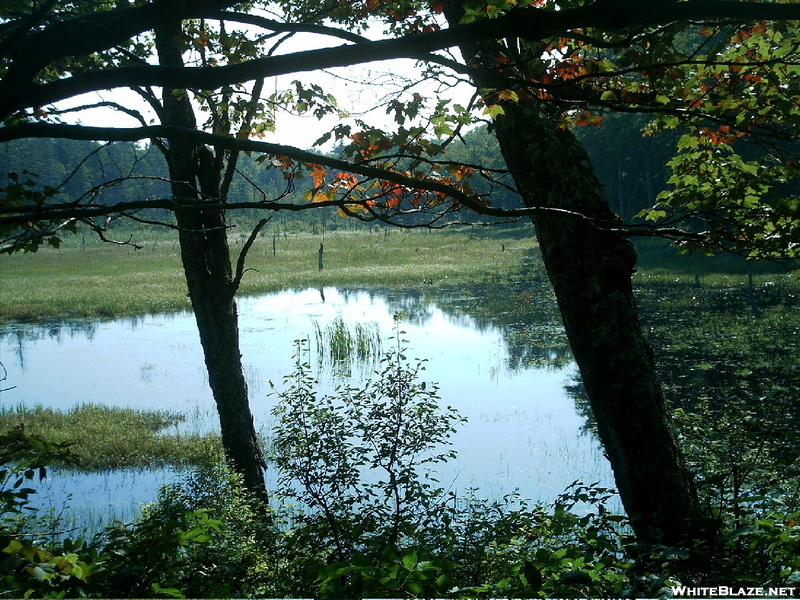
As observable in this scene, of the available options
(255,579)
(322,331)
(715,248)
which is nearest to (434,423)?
(255,579)

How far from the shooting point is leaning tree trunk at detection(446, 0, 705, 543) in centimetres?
455

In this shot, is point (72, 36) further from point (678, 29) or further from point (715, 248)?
point (715, 248)

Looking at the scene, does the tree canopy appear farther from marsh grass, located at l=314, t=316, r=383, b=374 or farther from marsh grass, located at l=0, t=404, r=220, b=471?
marsh grass, located at l=314, t=316, r=383, b=374

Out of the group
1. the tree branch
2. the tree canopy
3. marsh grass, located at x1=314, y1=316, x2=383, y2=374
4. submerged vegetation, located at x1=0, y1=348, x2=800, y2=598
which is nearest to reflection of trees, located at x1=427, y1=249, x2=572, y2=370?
marsh grass, located at x1=314, y1=316, x2=383, y2=374

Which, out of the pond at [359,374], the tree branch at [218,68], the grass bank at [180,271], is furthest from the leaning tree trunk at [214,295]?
the grass bank at [180,271]

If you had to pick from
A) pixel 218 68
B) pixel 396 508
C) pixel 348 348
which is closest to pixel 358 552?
pixel 218 68

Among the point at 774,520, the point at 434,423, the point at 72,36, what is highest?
the point at 72,36

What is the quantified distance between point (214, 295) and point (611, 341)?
5070 mm

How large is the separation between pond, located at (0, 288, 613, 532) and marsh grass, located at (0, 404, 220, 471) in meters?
0.45

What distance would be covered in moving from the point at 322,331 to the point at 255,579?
55.4 feet

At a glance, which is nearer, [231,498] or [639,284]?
[231,498]

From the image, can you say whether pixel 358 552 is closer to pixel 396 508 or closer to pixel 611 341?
→ pixel 611 341

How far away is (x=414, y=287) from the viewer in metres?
34.7

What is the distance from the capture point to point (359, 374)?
16.8m
